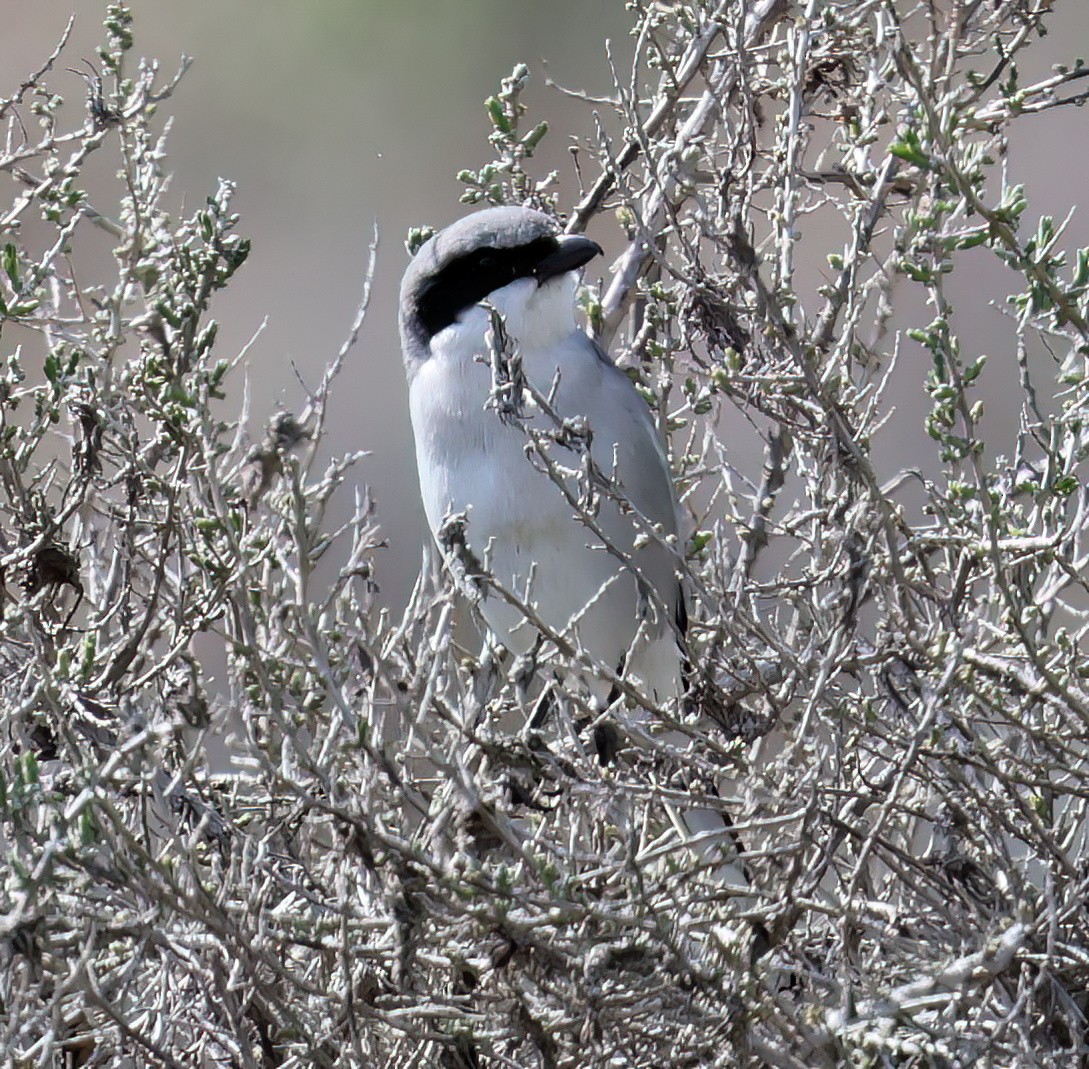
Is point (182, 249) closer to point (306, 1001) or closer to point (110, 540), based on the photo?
point (110, 540)

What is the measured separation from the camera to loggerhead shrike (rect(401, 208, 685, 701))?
2799 millimetres

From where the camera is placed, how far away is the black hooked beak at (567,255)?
2.69m

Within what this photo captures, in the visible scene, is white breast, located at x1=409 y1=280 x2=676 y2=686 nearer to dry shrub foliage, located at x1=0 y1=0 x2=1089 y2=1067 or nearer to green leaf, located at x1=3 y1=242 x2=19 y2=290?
dry shrub foliage, located at x1=0 y1=0 x2=1089 y2=1067

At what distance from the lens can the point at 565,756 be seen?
1.69 m

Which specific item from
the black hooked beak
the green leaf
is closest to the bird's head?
the black hooked beak

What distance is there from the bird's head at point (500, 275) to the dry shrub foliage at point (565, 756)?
0.49m

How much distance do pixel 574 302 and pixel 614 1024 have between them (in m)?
1.60

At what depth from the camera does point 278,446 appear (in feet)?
5.60

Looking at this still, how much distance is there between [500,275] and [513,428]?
0.90 ft

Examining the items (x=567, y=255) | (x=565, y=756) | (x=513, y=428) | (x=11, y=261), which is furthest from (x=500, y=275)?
(x=565, y=756)

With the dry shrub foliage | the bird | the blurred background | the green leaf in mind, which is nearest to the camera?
the dry shrub foliage

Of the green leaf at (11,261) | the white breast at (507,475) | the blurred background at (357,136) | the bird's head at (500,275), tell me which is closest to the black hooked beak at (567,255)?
the bird's head at (500,275)

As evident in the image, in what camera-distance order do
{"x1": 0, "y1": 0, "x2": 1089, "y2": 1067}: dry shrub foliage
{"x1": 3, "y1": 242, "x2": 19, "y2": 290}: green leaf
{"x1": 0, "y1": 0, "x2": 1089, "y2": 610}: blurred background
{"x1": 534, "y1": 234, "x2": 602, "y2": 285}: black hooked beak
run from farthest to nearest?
{"x1": 0, "y1": 0, "x2": 1089, "y2": 610}: blurred background < {"x1": 534, "y1": 234, "x2": 602, "y2": 285}: black hooked beak < {"x1": 3, "y1": 242, "x2": 19, "y2": 290}: green leaf < {"x1": 0, "y1": 0, "x2": 1089, "y2": 1067}: dry shrub foliage

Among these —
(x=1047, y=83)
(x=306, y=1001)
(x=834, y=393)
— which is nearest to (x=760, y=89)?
(x=1047, y=83)
